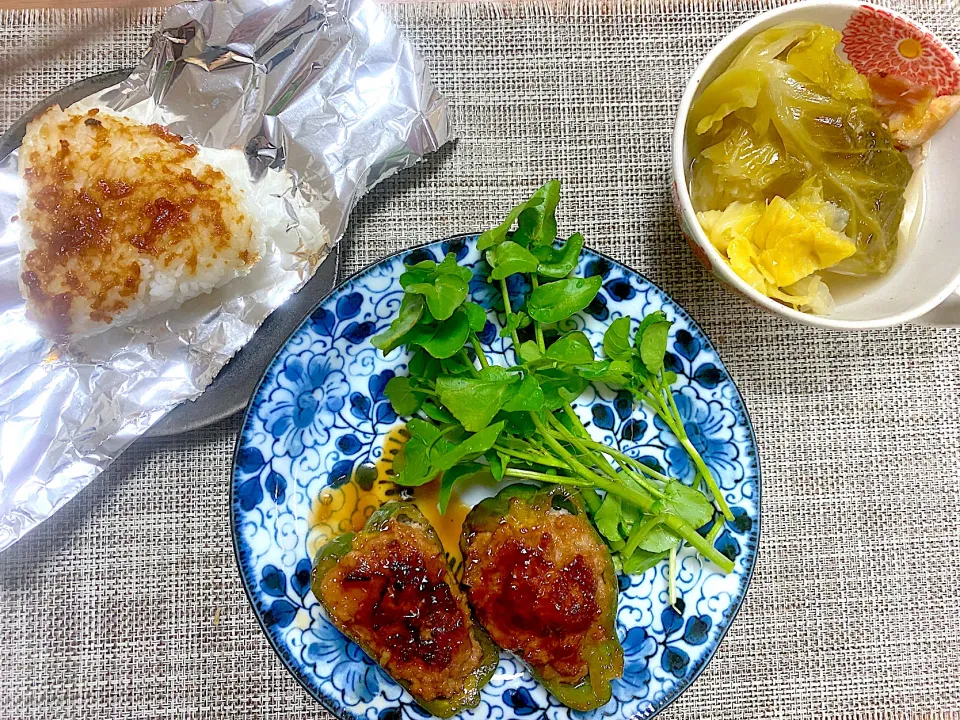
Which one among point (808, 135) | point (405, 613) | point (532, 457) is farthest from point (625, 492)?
point (808, 135)

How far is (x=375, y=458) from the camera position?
1.25 m

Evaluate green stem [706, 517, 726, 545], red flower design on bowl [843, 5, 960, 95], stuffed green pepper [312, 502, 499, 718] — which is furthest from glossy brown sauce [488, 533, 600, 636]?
red flower design on bowl [843, 5, 960, 95]

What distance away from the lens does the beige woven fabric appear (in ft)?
4.19

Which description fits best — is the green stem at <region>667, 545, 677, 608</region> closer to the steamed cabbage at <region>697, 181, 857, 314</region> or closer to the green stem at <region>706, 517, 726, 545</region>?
the green stem at <region>706, 517, 726, 545</region>

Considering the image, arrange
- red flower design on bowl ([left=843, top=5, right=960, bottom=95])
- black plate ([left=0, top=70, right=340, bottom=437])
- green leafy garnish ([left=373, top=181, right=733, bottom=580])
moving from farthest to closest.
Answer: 1. black plate ([left=0, top=70, right=340, bottom=437])
2. green leafy garnish ([left=373, top=181, right=733, bottom=580])
3. red flower design on bowl ([left=843, top=5, right=960, bottom=95])

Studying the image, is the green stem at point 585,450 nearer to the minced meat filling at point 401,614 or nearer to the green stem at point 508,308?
the green stem at point 508,308

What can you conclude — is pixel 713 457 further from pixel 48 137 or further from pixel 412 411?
pixel 48 137

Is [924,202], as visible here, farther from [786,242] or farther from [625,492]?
[625,492]

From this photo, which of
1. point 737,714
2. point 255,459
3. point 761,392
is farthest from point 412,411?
point 737,714

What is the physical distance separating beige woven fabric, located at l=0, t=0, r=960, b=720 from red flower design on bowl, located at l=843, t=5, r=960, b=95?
0.37 metres

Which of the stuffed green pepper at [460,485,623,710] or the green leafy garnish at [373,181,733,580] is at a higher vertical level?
the green leafy garnish at [373,181,733,580]

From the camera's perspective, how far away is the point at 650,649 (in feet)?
3.98

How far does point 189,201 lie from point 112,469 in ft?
1.71

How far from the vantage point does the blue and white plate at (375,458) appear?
1.19m
